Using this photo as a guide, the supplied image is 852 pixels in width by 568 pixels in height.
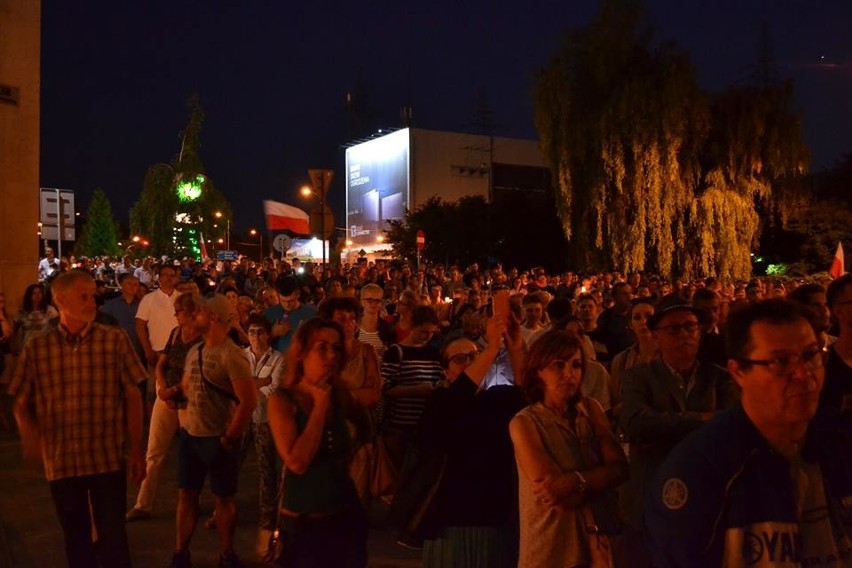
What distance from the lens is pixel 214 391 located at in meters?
5.70

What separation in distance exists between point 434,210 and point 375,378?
1617 inches

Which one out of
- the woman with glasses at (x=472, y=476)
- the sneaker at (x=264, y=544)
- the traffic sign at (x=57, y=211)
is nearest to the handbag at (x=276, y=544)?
the sneaker at (x=264, y=544)

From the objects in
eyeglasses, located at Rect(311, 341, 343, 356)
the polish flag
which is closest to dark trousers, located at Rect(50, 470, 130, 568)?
eyeglasses, located at Rect(311, 341, 343, 356)

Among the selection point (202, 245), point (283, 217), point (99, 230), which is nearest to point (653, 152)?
point (283, 217)

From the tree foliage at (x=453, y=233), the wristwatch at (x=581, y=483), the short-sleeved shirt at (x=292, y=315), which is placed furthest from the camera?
the tree foliage at (x=453, y=233)

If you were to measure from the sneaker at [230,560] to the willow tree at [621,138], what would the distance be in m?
23.5

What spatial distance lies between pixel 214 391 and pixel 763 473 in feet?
13.8

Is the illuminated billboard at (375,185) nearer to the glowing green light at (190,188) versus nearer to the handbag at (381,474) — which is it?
the glowing green light at (190,188)

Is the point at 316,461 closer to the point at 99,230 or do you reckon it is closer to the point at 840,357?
the point at 840,357

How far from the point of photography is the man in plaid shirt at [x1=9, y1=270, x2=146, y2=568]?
464cm

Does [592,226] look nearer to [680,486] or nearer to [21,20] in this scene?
[21,20]

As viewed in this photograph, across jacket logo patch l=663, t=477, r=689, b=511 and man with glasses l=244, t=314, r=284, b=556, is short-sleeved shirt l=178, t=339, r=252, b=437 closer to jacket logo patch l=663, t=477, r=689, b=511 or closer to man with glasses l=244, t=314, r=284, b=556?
man with glasses l=244, t=314, r=284, b=556

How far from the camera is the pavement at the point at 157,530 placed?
19.7ft

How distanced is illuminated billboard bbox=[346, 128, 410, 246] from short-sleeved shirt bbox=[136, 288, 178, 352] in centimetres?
6514
